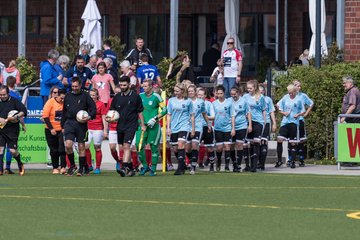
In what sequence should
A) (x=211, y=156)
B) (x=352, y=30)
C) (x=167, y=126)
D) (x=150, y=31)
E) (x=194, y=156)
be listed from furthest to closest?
(x=150, y=31)
(x=352, y=30)
(x=211, y=156)
(x=167, y=126)
(x=194, y=156)

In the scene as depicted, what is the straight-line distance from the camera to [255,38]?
39.8 m

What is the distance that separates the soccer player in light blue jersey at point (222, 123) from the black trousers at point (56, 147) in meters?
3.05

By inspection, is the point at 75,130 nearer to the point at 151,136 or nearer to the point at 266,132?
the point at 151,136

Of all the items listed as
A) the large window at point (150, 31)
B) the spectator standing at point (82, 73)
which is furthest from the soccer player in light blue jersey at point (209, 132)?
the large window at point (150, 31)

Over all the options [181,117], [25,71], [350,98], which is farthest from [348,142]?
[25,71]

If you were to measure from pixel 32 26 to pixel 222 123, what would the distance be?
18.6 m

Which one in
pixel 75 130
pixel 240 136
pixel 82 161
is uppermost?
pixel 75 130

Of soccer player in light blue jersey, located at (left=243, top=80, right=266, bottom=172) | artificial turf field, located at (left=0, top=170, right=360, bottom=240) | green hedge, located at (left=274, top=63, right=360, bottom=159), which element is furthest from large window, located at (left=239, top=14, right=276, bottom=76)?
artificial turf field, located at (left=0, top=170, right=360, bottom=240)

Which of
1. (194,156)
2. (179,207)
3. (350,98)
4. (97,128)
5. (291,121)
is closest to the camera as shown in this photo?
(179,207)

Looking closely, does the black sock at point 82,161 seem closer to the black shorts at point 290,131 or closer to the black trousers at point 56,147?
the black trousers at point 56,147

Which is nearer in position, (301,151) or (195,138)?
(195,138)

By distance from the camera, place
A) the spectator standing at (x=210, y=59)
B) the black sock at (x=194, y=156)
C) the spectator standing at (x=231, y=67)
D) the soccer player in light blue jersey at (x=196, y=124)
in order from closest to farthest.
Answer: the black sock at (x=194, y=156)
the soccer player in light blue jersey at (x=196, y=124)
the spectator standing at (x=231, y=67)
the spectator standing at (x=210, y=59)

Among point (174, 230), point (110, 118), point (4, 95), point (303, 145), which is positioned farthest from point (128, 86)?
point (174, 230)

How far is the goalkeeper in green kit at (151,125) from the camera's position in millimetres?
24516
